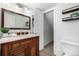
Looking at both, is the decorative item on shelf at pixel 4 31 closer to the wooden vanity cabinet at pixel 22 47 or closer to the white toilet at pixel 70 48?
the wooden vanity cabinet at pixel 22 47

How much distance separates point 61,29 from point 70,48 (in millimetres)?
216

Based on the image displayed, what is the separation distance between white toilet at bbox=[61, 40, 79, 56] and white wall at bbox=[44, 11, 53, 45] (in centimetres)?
14

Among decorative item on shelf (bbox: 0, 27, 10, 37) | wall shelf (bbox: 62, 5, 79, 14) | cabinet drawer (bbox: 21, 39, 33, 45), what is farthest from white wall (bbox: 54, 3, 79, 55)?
decorative item on shelf (bbox: 0, 27, 10, 37)

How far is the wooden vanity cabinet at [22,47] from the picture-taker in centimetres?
62

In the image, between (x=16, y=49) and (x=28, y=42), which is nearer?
(x=16, y=49)

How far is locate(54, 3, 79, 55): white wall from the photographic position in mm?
729

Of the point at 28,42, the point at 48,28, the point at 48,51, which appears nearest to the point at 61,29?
the point at 48,28

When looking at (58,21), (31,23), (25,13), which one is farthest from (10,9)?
(58,21)

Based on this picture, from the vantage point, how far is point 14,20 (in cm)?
77

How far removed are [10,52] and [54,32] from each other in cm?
46

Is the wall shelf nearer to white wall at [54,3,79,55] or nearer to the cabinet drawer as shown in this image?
white wall at [54,3,79,55]

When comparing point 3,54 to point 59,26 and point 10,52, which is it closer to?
point 10,52

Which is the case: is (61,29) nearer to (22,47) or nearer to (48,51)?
(48,51)

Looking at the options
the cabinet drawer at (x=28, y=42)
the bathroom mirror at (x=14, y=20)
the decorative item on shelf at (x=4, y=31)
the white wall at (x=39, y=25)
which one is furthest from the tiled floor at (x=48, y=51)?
the decorative item on shelf at (x=4, y=31)
